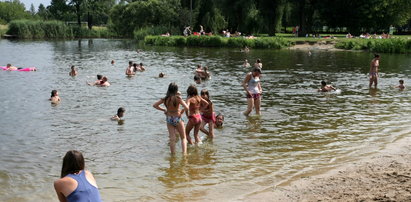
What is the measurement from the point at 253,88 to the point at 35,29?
80.0m

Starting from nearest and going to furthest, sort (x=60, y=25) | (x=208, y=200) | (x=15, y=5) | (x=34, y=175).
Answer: (x=208, y=200) → (x=34, y=175) → (x=60, y=25) → (x=15, y=5)

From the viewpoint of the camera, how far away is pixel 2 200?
8.65 meters

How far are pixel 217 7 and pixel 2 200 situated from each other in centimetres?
6854

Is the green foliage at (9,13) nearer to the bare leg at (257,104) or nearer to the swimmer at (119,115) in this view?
the swimmer at (119,115)

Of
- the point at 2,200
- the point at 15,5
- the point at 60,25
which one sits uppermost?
the point at 15,5

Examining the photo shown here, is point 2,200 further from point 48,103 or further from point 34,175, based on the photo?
point 48,103

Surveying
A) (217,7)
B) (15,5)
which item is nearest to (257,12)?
(217,7)

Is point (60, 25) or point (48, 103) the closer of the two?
point (48, 103)

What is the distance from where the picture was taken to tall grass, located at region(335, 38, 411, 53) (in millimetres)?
48656

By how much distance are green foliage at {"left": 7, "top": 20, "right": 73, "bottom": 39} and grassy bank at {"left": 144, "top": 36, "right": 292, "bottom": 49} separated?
28.2m

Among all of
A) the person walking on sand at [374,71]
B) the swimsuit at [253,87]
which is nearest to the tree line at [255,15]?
the person walking on sand at [374,71]

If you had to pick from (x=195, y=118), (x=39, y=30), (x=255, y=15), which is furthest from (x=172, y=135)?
(x=39, y=30)

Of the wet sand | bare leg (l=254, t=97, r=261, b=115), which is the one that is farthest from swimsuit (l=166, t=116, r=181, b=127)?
bare leg (l=254, t=97, r=261, b=115)

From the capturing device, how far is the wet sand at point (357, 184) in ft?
26.0
